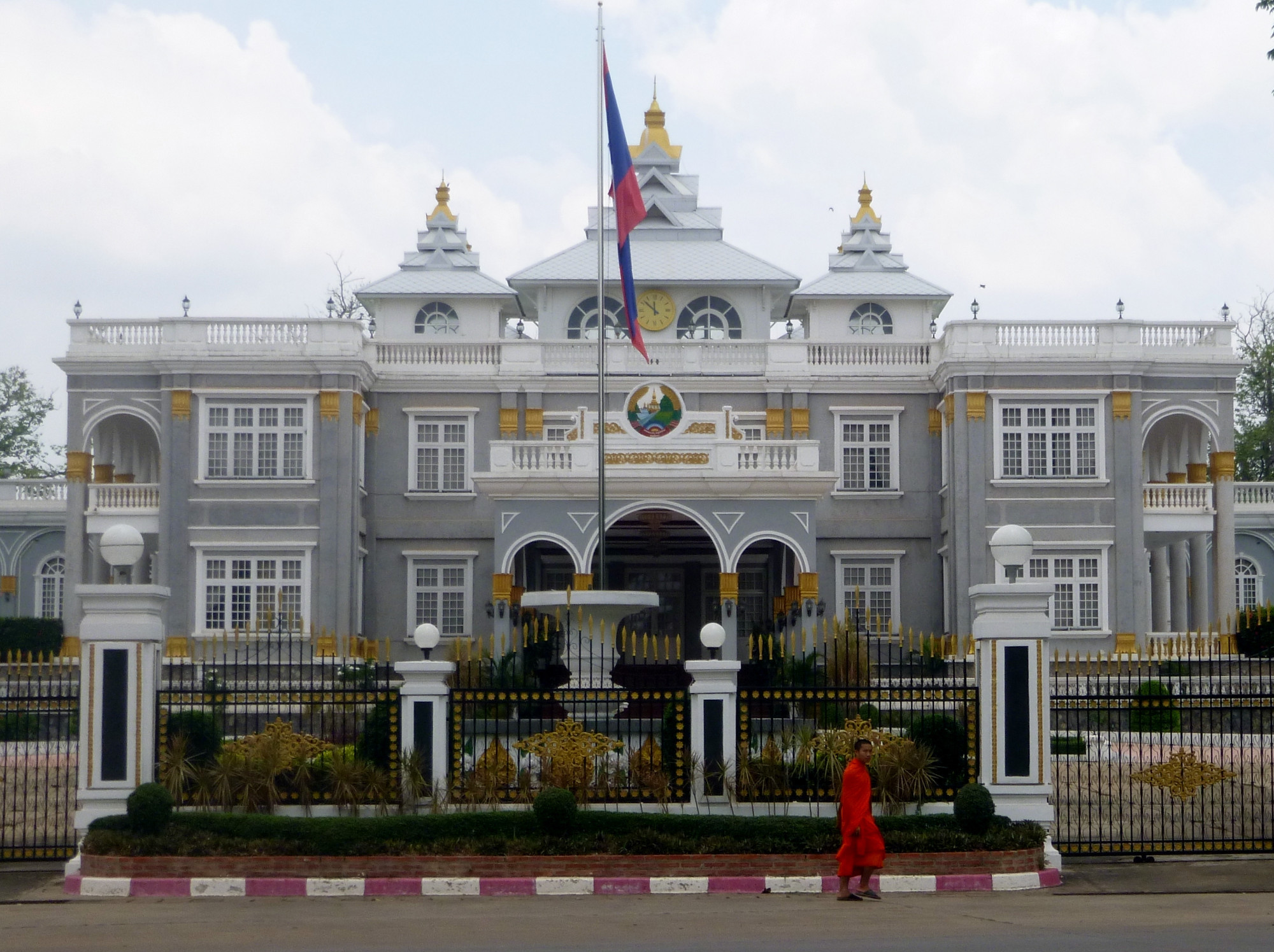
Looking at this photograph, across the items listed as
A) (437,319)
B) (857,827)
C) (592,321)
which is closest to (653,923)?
(857,827)

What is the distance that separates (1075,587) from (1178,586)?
15.6ft

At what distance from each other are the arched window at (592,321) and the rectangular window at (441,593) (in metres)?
6.28

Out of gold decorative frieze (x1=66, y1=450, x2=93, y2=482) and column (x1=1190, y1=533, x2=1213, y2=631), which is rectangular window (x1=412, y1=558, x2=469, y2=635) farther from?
column (x1=1190, y1=533, x2=1213, y2=631)

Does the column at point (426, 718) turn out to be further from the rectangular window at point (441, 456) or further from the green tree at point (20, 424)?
the green tree at point (20, 424)

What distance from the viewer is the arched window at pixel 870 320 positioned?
39.9m

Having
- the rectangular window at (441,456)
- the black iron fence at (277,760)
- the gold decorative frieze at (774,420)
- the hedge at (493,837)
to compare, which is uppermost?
the gold decorative frieze at (774,420)

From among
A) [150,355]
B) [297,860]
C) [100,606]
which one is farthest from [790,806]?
[150,355]

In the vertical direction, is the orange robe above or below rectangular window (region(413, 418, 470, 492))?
below

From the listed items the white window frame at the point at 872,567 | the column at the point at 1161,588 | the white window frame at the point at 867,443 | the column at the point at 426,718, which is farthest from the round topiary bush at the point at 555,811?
the column at the point at 1161,588

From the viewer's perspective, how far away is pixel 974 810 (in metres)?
15.5

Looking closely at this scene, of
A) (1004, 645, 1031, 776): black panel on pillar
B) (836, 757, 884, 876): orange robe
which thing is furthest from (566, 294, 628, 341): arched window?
(836, 757, 884, 876): orange robe

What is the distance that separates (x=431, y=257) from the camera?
138 feet

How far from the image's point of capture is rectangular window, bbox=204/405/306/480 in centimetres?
3428

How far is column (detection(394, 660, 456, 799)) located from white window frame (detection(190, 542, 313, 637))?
17.4 meters
